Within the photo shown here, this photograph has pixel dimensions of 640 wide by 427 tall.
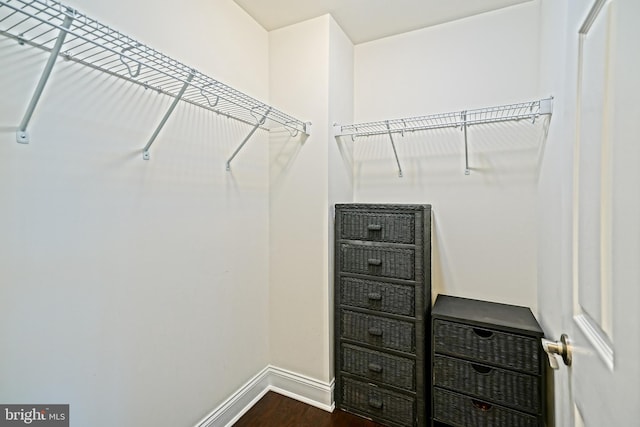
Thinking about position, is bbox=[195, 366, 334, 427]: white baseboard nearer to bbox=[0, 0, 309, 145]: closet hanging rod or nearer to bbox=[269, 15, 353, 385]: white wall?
bbox=[269, 15, 353, 385]: white wall

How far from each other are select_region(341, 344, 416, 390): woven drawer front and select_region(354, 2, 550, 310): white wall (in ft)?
1.87

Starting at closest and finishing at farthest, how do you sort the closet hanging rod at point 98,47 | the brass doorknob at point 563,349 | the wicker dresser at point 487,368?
1. the brass doorknob at point 563,349
2. the closet hanging rod at point 98,47
3. the wicker dresser at point 487,368

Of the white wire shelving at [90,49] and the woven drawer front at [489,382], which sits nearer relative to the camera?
the white wire shelving at [90,49]

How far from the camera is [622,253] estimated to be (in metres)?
0.45

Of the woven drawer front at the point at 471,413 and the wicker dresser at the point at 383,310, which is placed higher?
the wicker dresser at the point at 383,310

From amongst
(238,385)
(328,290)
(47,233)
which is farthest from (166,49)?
(238,385)

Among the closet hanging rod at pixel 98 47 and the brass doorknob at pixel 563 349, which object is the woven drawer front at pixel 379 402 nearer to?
the brass doorknob at pixel 563 349

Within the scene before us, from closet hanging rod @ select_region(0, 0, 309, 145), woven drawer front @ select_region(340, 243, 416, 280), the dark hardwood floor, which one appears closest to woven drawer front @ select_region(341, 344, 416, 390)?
the dark hardwood floor

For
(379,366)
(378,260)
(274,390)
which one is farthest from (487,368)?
(274,390)

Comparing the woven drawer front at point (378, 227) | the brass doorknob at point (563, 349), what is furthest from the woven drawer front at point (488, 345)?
the brass doorknob at point (563, 349)

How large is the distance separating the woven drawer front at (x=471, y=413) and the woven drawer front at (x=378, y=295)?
1.58 ft

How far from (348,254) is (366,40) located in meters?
1.60

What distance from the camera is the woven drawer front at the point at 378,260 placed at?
1.70 meters

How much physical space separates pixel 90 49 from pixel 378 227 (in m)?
1.53
